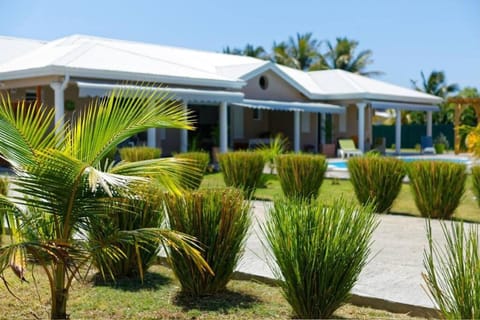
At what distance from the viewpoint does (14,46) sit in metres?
25.2

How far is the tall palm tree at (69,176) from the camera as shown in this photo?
4.08 metres

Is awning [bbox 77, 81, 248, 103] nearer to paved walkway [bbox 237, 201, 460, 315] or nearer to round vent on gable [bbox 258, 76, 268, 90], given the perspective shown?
round vent on gable [bbox 258, 76, 268, 90]

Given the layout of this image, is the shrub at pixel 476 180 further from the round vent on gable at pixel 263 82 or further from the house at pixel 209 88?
the round vent on gable at pixel 263 82

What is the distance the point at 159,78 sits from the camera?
20.3 metres

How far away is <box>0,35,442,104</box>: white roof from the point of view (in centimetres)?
1930

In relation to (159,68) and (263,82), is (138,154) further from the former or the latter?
(263,82)

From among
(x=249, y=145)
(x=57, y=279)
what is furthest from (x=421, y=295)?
(x=249, y=145)

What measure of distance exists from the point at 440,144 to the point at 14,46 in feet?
76.0

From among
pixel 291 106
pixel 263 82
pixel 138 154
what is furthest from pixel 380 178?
pixel 263 82

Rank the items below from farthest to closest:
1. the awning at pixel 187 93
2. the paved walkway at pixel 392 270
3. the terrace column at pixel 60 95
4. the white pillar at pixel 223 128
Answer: the white pillar at pixel 223 128 → the terrace column at pixel 60 95 → the awning at pixel 187 93 → the paved walkway at pixel 392 270

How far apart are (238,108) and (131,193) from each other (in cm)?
2305

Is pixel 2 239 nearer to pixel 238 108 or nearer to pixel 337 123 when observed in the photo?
pixel 238 108

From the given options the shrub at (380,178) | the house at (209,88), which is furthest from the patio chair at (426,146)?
the shrub at (380,178)

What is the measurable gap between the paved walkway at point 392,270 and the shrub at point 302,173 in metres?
2.74
